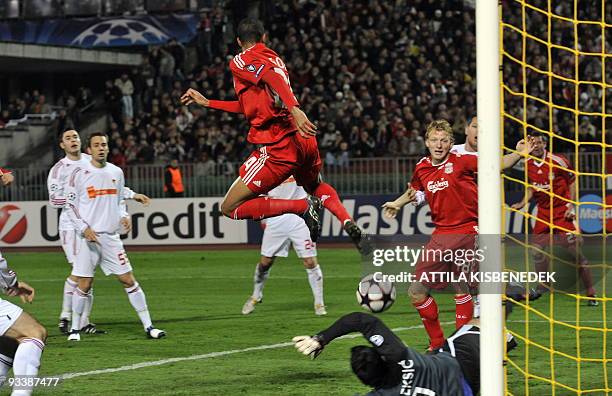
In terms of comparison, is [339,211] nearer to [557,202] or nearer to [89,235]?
[89,235]

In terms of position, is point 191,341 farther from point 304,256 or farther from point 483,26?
point 483,26

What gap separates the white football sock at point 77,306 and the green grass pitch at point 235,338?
19 cm

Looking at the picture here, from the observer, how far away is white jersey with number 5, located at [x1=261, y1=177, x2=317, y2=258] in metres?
13.0

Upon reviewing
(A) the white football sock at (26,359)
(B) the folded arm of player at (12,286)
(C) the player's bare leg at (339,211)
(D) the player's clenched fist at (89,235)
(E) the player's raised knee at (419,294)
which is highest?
(C) the player's bare leg at (339,211)

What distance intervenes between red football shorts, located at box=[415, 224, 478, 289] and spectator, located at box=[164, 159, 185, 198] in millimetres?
15943

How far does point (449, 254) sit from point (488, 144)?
124 inches

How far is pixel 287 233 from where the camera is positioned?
13.0m

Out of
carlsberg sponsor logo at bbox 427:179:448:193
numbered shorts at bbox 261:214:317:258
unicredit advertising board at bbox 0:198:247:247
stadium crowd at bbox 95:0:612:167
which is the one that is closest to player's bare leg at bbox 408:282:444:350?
carlsberg sponsor logo at bbox 427:179:448:193

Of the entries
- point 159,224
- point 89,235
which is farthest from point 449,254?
point 159,224

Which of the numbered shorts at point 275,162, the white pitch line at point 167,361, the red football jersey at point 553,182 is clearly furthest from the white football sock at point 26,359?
the red football jersey at point 553,182

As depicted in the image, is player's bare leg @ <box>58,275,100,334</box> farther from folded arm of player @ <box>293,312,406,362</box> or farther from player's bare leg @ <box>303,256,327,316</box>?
folded arm of player @ <box>293,312,406,362</box>

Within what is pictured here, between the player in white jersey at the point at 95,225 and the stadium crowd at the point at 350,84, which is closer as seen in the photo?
the player in white jersey at the point at 95,225

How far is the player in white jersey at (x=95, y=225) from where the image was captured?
11102mm

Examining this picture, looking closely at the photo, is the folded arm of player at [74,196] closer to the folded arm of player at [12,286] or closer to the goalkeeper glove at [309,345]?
the folded arm of player at [12,286]
